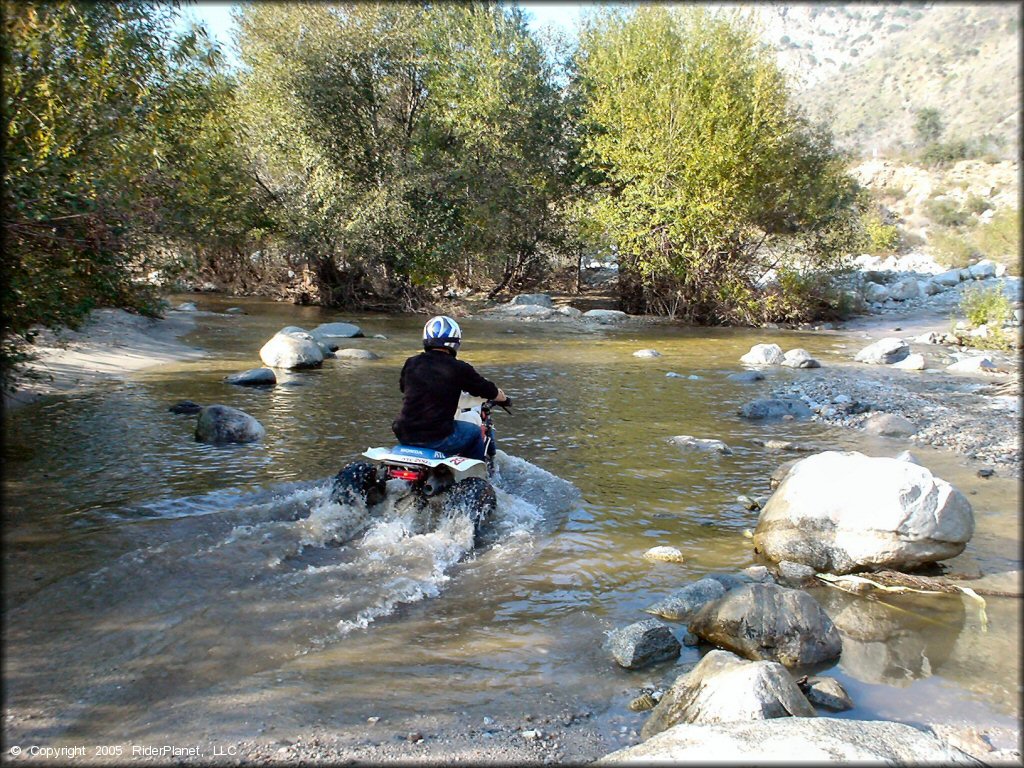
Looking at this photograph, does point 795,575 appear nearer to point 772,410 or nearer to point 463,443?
point 463,443

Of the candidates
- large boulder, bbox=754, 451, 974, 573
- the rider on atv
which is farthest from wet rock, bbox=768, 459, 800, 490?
the rider on atv

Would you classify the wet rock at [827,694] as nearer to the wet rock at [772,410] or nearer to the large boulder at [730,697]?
the large boulder at [730,697]

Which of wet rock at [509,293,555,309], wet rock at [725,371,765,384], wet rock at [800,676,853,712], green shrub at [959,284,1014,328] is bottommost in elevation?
wet rock at [800,676,853,712]

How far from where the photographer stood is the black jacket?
278 inches

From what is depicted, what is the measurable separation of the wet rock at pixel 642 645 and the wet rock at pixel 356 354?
1296 cm

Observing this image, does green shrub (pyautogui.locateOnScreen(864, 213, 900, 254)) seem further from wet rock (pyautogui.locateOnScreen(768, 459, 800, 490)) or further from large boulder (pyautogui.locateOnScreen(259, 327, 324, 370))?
wet rock (pyautogui.locateOnScreen(768, 459, 800, 490))

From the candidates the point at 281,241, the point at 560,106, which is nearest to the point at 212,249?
the point at 281,241

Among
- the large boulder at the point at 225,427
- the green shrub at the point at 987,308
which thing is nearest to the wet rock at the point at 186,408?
the large boulder at the point at 225,427

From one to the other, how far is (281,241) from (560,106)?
10.7m

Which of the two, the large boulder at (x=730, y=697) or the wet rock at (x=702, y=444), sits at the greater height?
the large boulder at (x=730, y=697)

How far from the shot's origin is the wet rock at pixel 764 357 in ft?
57.8

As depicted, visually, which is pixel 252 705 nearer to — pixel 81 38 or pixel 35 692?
pixel 35 692

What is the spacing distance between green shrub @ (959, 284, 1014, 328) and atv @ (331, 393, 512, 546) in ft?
53.6

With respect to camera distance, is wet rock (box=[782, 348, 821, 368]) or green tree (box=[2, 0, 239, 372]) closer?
green tree (box=[2, 0, 239, 372])
